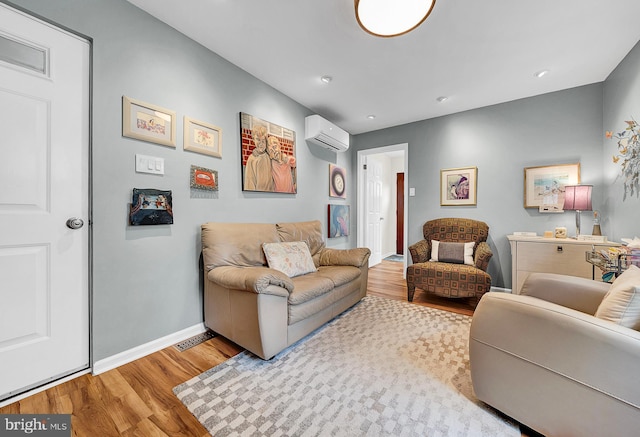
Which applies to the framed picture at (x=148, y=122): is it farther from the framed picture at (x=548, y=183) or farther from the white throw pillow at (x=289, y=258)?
the framed picture at (x=548, y=183)

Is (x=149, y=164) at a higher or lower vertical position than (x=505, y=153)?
lower

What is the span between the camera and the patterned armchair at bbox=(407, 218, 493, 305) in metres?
2.55

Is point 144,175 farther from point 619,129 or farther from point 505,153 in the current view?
point 619,129

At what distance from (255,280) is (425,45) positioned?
232 cm

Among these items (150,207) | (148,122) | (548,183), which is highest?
(148,122)

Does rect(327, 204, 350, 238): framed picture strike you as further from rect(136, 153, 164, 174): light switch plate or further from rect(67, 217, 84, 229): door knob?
rect(67, 217, 84, 229): door knob

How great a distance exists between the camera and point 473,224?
10.5 ft

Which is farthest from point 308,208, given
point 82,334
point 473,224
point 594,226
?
point 594,226

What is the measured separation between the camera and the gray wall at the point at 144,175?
1.56 meters

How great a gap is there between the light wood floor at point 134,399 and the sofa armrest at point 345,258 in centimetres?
126

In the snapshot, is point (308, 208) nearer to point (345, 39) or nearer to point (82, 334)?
point (345, 39)

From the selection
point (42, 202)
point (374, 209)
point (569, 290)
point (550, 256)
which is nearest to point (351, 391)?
point (569, 290)

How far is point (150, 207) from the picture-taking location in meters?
1.76

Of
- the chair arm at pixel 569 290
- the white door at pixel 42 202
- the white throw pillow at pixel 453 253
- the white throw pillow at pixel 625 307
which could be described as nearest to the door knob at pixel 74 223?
the white door at pixel 42 202
